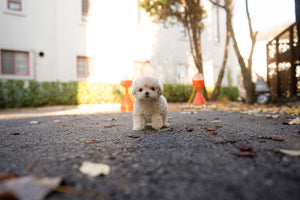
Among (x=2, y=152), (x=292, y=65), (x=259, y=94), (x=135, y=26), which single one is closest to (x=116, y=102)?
(x=135, y=26)

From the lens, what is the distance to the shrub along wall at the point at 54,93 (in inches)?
328

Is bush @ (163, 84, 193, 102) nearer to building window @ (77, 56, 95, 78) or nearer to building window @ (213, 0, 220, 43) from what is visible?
building window @ (77, 56, 95, 78)

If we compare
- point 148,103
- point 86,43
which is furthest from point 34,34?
point 148,103

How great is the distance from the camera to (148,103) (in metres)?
2.64

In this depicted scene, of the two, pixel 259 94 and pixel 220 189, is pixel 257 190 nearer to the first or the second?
pixel 220 189

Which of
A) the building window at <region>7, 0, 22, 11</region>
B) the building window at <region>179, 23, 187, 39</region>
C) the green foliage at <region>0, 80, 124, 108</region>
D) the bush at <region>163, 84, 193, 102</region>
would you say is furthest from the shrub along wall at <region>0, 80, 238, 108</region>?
the building window at <region>179, 23, 187, 39</region>

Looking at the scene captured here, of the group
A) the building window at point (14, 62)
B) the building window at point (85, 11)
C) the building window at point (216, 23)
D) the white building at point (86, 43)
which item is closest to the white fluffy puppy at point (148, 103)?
the white building at point (86, 43)

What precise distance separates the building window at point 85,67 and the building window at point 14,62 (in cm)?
234

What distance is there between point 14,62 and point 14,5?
273 centimetres

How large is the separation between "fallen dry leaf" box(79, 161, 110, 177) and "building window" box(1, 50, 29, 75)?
1027 cm

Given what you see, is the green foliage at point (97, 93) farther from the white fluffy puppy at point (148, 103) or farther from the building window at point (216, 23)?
the building window at point (216, 23)

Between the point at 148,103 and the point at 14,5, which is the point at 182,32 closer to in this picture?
the point at 14,5

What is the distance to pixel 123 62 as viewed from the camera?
1150cm

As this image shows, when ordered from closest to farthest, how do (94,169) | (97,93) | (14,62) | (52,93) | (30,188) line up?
(30,188)
(94,169)
(52,93)
(97,93)
(14,62)
